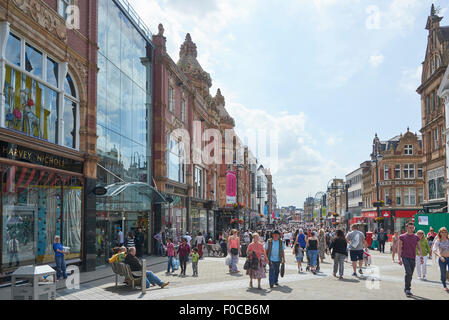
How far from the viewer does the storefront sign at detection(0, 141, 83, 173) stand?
1321cm

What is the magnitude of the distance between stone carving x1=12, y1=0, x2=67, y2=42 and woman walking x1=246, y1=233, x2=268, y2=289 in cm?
1038

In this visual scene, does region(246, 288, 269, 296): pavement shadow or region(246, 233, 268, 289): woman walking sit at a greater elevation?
region(246, 233, 268, 289): woman walking

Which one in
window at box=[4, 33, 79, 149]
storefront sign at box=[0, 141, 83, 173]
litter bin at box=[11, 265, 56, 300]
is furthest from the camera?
window at box=[4, 33, 79, 149]

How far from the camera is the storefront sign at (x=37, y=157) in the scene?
13.2m

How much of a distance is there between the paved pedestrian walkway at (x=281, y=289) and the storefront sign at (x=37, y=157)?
437 cm

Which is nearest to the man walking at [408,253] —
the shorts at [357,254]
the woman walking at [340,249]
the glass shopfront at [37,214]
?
the woman walking at [340,249]

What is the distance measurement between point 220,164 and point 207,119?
968 centimetres

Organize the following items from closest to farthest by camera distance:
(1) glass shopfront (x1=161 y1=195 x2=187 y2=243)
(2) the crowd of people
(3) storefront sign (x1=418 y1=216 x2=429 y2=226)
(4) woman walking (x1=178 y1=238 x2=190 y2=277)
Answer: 1. (2) the crowd of people
2. (4) woman walking (x1=178 y1=238 x2=190 y2=277)
3. (1) glass shopfront (x1=161 y1=195 x2=187 y2=243)
4. (3) storefront sign (x1=418 y1=216 x2=429 y2=226)

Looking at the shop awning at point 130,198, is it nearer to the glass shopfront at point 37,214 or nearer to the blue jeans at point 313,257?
the glass shopfront at point 37,214

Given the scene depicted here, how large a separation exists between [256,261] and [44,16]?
11173 mm

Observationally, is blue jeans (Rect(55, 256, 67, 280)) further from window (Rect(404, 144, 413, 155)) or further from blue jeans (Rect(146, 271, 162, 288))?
window (Rect(404, 144, 413, 155))

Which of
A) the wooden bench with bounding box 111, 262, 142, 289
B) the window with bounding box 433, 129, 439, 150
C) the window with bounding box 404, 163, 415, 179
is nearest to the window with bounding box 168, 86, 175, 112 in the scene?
the wooden bench with bounding box 111, 262, 142, 289

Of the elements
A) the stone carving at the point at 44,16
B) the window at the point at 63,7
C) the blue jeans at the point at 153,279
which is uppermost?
the window at the point at 63,7

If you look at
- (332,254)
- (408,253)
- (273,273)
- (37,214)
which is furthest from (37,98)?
(408,253)
